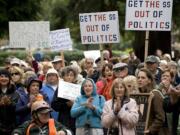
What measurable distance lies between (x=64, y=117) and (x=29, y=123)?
3.70 metres

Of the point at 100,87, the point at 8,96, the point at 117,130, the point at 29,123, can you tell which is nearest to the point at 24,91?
the point at 8,96

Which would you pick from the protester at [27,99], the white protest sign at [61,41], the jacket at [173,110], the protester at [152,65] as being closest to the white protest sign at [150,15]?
the protester at [152,65]

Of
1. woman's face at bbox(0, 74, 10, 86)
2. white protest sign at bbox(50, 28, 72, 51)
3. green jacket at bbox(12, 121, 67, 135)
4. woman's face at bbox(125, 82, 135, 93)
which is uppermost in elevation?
white protest sign at bbox(50, 28, 72, 51)

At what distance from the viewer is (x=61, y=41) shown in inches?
738

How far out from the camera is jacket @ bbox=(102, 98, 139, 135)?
34.7ft

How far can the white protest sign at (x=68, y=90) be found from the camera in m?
12.5

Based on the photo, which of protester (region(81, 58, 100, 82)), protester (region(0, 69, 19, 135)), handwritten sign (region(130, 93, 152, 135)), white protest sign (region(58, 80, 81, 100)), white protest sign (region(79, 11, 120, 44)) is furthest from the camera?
white protest sign (region(79, 11, 120, 44))

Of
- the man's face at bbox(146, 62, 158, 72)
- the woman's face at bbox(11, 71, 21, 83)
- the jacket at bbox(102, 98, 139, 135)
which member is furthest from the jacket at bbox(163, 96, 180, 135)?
the woman's face at bbox(11, 71, 21, 83)

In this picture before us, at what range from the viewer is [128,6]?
48.4ft

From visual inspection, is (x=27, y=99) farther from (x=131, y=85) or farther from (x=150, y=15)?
(x=150, y=15)

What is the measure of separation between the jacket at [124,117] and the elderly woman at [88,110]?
32.7 inches

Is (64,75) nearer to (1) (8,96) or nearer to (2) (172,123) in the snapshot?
(1) (8,96)

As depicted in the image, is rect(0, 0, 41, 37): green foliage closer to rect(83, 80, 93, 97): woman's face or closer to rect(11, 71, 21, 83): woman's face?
rect(11, 71, 21, 83): woman's face

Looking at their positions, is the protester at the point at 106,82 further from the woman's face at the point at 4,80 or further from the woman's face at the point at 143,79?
the woman's face at the point at 4,80
